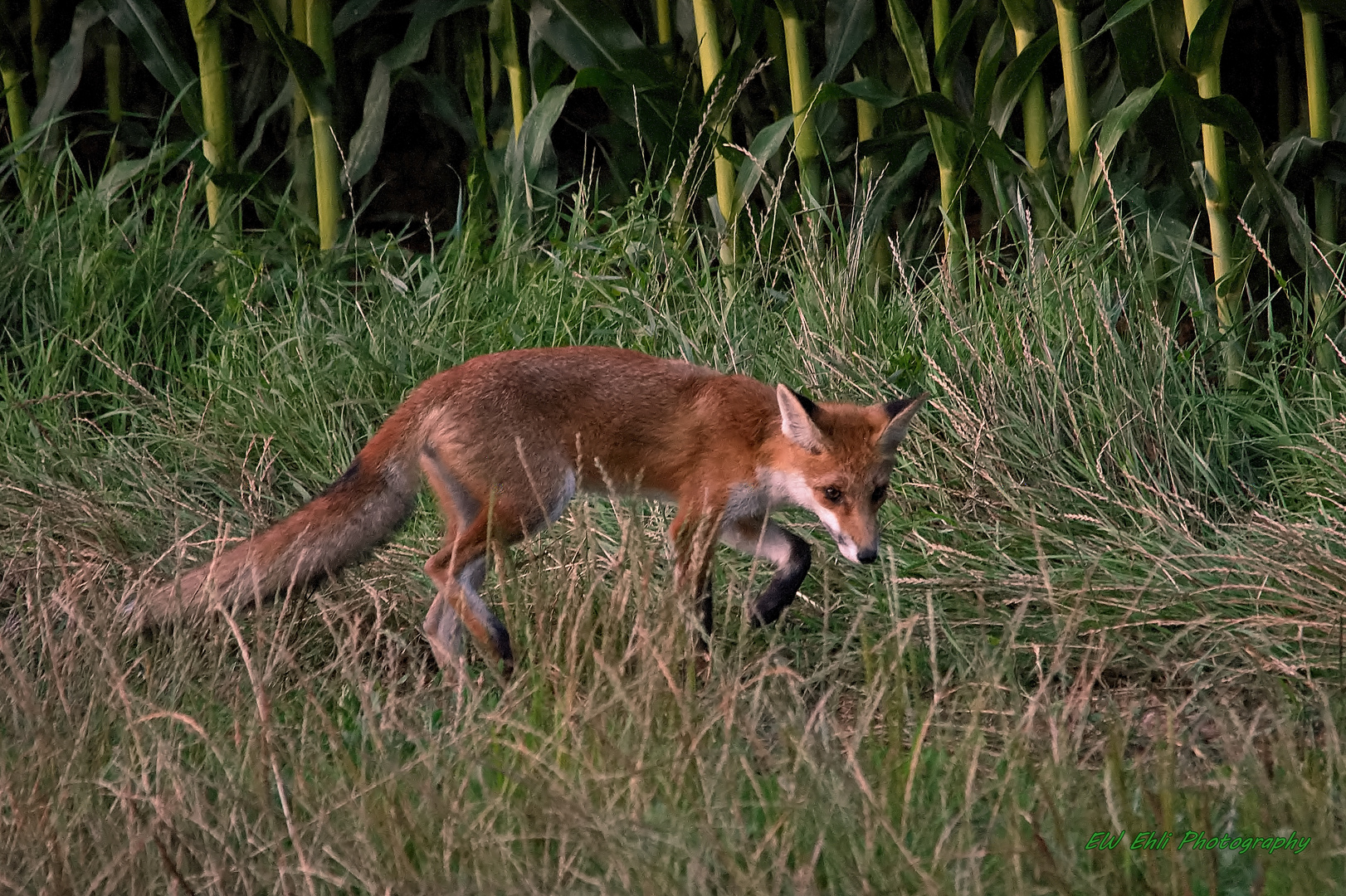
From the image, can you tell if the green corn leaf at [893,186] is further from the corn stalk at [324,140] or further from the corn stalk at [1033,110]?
the corn stalk at [324,140]

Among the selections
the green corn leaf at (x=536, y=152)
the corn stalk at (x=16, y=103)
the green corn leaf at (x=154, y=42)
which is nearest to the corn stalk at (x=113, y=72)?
the corn stalk at (x=16, y=103)

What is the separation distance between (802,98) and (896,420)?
302 cm

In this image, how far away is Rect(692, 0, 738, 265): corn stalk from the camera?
7082 mm

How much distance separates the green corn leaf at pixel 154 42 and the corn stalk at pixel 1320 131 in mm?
5489

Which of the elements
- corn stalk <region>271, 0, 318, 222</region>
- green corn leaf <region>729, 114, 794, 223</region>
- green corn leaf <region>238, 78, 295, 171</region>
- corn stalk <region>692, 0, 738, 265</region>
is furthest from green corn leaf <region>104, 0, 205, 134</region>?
green corn leaf <region>729, 114, 794, 223</region>

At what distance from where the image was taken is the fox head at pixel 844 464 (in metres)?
4.48

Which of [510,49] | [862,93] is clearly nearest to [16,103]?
[510,49]

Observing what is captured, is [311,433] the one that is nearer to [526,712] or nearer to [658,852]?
[526,712]

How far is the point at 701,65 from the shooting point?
738cm

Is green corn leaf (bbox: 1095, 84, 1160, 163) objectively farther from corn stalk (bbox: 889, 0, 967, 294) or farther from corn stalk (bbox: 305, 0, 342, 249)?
corn stalk (bbox: 305, 0, 342, 249)

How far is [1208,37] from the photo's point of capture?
617 cm

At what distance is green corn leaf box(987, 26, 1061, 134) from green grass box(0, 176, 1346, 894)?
748 mm

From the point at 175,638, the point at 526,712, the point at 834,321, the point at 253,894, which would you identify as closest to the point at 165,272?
the point at 834,321

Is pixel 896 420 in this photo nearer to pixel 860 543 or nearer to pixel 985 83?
pixel 860 543
